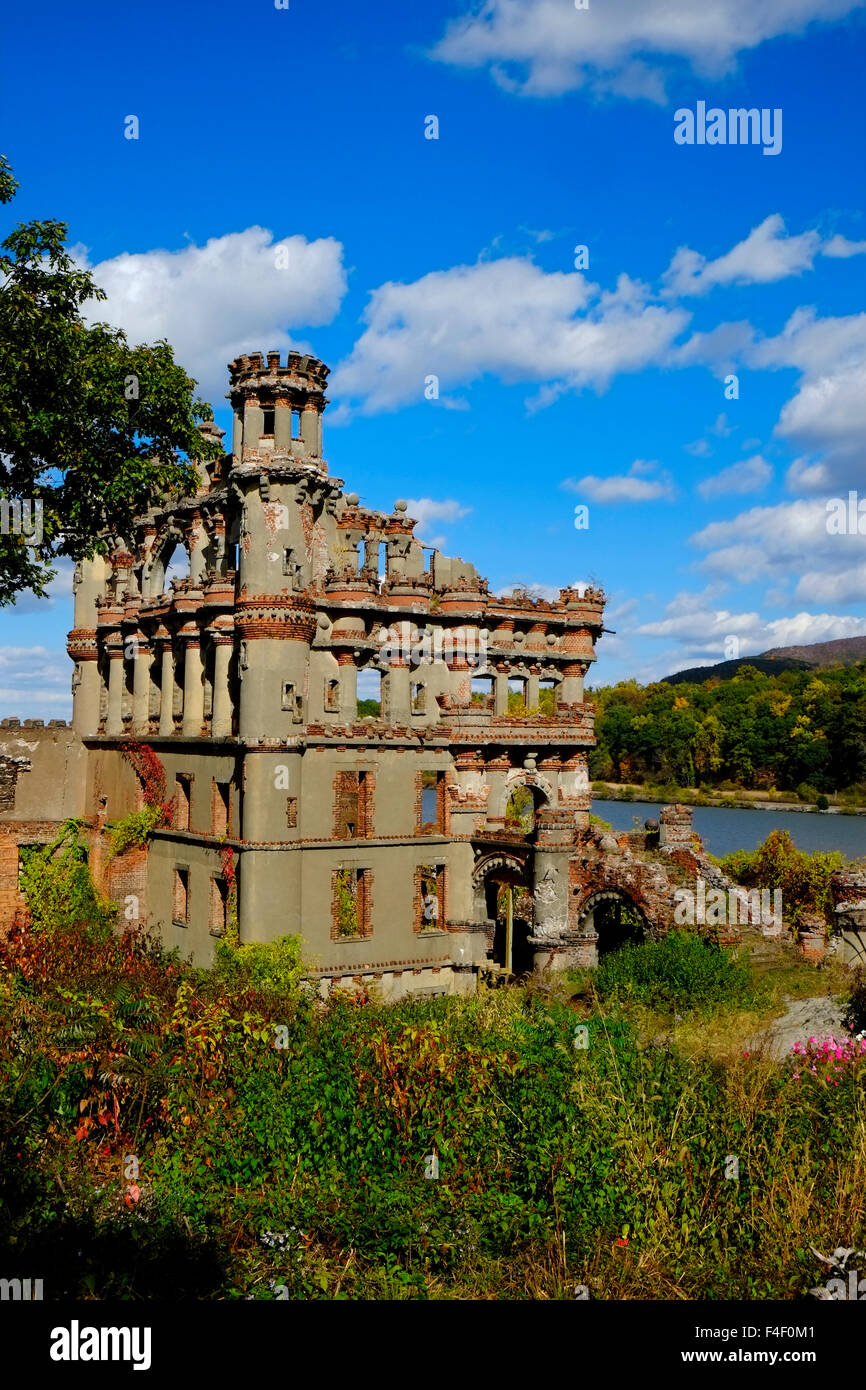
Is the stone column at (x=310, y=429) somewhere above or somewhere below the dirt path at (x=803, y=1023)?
above

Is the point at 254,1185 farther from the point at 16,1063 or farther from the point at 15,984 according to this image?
the point at 15,984

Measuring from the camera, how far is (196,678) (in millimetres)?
29969

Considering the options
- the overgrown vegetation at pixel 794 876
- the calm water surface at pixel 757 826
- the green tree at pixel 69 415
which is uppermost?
the green tree at pixel 69 415

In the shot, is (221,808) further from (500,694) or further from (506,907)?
(506,907)

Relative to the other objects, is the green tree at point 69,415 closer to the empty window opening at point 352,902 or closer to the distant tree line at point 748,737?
the empty window opening at point 352,902

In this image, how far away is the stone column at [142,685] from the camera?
32.1m

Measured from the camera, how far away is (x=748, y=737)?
106m

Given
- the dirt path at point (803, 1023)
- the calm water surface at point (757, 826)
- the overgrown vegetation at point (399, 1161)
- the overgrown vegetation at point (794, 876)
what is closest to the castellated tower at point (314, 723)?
the dirt path at point (803, 1023)

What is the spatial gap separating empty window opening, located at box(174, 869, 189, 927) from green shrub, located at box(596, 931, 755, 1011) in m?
11.6

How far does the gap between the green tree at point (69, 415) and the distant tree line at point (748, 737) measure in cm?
7417

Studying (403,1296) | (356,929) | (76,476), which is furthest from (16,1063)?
(356,929)

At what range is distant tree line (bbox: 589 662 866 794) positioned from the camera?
101m

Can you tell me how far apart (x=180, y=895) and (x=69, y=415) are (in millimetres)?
15177

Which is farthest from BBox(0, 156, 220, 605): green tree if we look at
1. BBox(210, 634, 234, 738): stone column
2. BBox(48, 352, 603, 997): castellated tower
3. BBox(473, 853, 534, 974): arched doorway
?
BBox(473, 853, 534, 974): arched doorway
